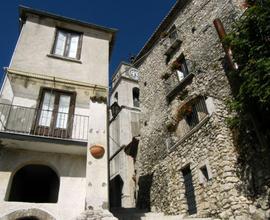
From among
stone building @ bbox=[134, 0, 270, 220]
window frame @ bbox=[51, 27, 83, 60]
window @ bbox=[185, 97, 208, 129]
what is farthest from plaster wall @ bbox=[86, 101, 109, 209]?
window @ bbox=[185, 97, 208, 129]

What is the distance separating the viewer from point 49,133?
295 inches

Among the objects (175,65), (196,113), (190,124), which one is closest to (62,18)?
(175,65)

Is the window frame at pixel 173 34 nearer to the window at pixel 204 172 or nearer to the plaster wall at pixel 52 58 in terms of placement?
the plaster wall at pixel 52 58

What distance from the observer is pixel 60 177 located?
6836 mm

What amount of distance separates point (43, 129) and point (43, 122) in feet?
0.82

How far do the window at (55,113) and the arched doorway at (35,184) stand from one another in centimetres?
121

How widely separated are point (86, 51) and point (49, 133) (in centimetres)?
397

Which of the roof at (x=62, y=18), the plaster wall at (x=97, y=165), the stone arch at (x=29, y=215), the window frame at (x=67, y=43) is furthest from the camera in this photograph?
the roof at (x=62, y=18)

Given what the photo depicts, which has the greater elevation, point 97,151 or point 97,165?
point 97,151

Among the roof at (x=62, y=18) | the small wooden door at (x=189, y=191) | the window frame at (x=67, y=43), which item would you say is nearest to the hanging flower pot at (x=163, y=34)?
the roof at (x=62, y=18)

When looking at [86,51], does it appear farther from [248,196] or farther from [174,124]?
[248,196]

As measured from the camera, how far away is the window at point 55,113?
756cm

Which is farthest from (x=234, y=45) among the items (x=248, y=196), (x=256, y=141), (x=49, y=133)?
(x=49, y=133)

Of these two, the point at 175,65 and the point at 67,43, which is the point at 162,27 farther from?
the point at 67,43
